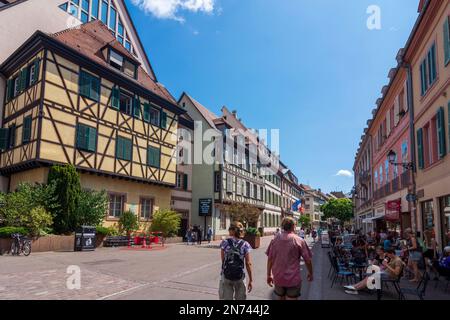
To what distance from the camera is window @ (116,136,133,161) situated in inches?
900

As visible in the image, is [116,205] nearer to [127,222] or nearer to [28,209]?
[127,222]

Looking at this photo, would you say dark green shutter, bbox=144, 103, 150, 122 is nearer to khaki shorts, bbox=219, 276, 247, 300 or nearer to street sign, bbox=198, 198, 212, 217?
street sign, bbox=198, 198, 212, 217

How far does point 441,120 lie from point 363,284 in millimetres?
7155

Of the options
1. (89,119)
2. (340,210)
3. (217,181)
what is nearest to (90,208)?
(89,119)

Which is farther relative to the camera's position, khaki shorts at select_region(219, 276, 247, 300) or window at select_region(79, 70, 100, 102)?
window at select_region(79, 70, 100, 102)

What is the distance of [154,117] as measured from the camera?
2681cm

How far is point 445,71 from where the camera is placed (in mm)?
12297

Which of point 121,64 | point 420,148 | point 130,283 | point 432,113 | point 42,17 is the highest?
point 42,17

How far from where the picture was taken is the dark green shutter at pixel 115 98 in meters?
22.9

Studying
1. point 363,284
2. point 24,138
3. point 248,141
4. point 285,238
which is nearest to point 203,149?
point 248,141

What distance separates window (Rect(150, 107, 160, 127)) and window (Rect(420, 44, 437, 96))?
17.4 meters

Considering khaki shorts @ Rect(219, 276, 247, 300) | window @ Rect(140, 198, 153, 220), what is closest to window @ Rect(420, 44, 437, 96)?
khaki shorts @ Rect(219, 276, 247, 300)

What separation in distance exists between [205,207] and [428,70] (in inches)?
846

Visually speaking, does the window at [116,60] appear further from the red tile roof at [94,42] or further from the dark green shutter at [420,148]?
the dark green shutter at [420,148]
